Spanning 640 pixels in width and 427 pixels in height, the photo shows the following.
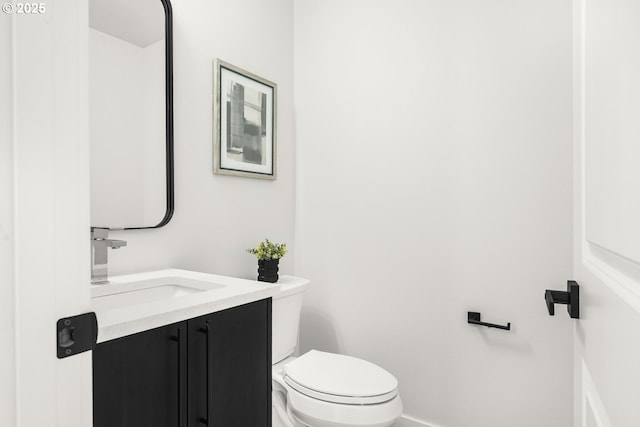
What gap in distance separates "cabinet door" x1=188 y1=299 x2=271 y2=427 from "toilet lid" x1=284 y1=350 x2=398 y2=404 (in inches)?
9.9

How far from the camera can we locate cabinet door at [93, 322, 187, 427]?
712mm

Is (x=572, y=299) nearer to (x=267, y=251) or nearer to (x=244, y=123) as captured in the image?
(x=267, y=251)

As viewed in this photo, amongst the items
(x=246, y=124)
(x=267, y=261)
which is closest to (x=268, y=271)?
(x=267, y=261)

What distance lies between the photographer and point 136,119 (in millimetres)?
1352

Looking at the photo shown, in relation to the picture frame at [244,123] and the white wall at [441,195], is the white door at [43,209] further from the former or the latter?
the white wall at [441,195]

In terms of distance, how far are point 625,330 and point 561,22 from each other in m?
1.47

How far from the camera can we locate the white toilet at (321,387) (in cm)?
121

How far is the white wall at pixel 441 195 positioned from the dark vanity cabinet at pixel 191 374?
882 millimetres

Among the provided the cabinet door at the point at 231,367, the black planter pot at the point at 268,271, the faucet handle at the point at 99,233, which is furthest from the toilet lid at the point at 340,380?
the faucet handle at the point at 99,233

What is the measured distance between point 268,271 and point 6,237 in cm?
122

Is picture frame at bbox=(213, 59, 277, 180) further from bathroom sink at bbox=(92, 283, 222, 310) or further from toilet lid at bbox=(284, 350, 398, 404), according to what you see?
toilet lid at bbox=(284, 350, 398, 404)

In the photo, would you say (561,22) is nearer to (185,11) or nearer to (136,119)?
(185,11)

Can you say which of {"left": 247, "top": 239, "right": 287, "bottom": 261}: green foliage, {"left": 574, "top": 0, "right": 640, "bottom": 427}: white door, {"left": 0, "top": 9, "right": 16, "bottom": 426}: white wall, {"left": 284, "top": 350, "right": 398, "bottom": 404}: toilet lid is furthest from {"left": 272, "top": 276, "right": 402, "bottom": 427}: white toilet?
{"left": 0, "top": 9, "right": 16, "bottom": 426}: white wall

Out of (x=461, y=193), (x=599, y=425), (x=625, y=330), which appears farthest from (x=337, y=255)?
(x=625, y=330)
